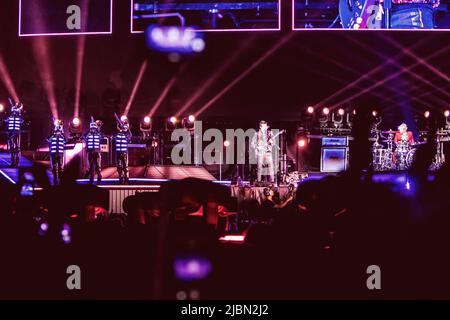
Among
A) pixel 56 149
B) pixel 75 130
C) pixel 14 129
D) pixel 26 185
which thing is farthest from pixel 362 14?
pixel 14 129

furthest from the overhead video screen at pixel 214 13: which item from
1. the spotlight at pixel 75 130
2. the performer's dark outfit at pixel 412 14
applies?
the spotlight at pixel 75 130

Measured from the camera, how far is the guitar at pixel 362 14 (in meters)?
9.27

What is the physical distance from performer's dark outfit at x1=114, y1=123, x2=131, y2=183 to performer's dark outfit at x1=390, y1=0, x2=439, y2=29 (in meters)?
6.02

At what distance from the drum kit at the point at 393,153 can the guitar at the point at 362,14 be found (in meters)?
3.80

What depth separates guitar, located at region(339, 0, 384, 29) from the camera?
9.27 m

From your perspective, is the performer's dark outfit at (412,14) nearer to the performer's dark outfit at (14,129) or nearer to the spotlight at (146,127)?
the spotlight at (146,127)

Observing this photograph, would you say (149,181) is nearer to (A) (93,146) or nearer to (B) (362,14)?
(A) (93,146)

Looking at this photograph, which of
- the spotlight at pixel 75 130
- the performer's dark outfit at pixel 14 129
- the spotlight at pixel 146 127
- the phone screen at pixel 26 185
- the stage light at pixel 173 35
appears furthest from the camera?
the spotlight at pixel 146 127

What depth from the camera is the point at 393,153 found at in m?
12.6

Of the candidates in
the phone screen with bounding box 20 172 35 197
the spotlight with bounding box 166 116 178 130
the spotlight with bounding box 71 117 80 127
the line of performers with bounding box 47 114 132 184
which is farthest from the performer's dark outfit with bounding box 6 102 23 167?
the phone screen with bounding box 20 172 35 197

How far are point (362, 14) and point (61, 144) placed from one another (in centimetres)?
666

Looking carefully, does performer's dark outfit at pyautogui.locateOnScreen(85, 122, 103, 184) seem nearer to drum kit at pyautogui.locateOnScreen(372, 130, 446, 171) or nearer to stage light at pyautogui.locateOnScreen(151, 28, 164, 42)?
drum kit at pyautogui.locateOnScreen(372, 130, 446, 171)

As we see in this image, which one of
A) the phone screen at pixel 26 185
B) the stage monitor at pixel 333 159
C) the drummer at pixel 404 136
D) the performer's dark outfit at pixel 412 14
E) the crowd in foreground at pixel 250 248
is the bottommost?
the crowd in foreground at pixel 250 248
